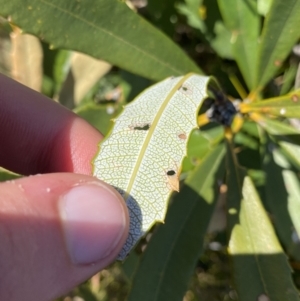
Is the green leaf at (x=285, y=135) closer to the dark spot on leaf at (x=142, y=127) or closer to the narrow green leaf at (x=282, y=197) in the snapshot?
the narrow green leaf at (x=282, y=197)

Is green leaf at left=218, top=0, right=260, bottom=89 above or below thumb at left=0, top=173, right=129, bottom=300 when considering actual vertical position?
above

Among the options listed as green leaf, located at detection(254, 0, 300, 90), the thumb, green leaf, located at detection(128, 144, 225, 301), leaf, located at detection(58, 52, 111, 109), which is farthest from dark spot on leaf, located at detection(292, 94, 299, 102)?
leaf, located at detection(58, 52, 111, 109)

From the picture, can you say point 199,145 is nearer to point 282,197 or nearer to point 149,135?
point 282,197

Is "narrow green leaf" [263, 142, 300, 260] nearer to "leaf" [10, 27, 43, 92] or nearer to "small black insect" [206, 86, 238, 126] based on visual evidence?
"small black insect" [206, 86, 238, 126]

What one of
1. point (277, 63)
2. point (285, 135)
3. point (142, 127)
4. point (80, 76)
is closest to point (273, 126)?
point (285, 135)

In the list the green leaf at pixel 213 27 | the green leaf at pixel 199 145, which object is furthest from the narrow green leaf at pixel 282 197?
the green leaf at pixel 213 27

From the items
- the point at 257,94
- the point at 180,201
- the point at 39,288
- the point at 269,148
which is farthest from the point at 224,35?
the point at 39,288
